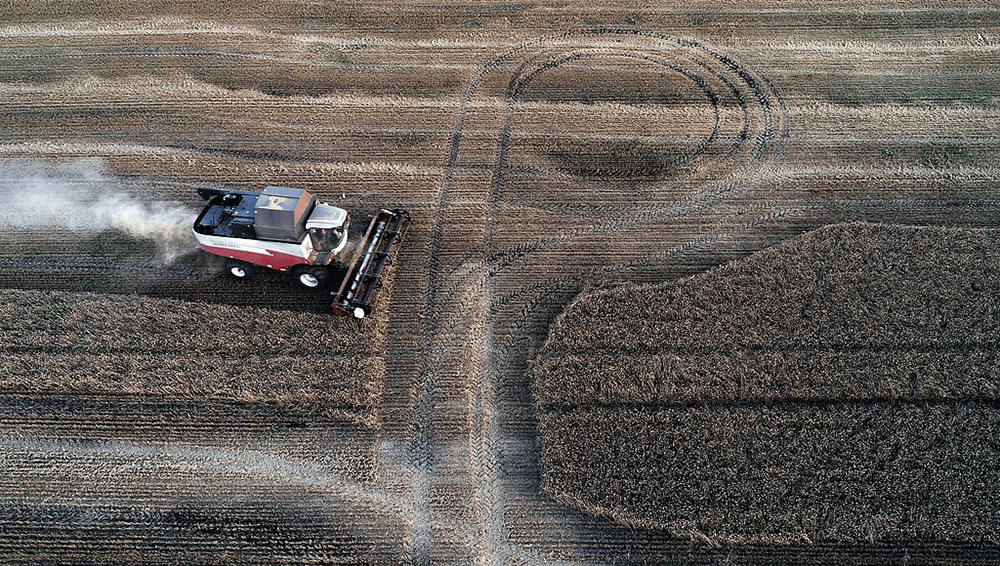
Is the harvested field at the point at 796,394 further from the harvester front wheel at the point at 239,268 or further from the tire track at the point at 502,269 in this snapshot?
the harvester front wheel at the point at 239,268

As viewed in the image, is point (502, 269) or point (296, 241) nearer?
point (296, 241)

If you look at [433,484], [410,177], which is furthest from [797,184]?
[433,484]

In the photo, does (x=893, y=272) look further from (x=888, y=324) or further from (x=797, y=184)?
(x=797, y=184)

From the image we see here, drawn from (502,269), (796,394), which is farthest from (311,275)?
(796,394)

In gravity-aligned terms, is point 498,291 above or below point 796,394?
above

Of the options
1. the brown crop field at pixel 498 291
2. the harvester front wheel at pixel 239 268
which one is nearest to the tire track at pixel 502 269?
the brown crop field at pixel 498 291

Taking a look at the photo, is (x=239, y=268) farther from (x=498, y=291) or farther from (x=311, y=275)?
(x=498, y=291)

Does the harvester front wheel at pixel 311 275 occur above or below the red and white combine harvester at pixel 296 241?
below
